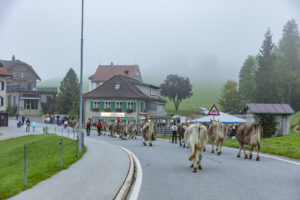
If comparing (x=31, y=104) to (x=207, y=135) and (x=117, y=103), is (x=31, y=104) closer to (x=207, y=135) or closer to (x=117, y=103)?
(x=117, y=103)

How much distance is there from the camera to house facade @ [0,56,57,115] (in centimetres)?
9294

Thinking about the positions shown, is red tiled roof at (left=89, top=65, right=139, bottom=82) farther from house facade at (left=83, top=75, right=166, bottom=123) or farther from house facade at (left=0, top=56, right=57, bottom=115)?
house facade at (left=83, top=75, right=166, bottom=123)

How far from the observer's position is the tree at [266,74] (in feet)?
243

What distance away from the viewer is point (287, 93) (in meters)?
75.2

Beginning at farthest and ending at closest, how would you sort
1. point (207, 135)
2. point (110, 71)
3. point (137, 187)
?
1. point (110, 71)
2. point (207, 135)
3. point (137, 187)

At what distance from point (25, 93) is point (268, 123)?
68452mm

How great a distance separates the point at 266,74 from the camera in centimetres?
7588

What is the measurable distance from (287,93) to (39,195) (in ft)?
242

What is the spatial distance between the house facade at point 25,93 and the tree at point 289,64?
57.0 meters

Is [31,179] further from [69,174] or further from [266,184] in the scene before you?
[266,184]

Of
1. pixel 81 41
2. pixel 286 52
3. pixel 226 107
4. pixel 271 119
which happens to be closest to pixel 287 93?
pixel 286 52

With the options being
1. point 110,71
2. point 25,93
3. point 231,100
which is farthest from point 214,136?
point 25,93

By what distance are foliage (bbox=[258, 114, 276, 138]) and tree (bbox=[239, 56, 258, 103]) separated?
43.1 m

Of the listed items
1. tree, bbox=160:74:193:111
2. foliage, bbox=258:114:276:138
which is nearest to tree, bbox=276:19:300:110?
foliage, bbox=258:114:276:138
